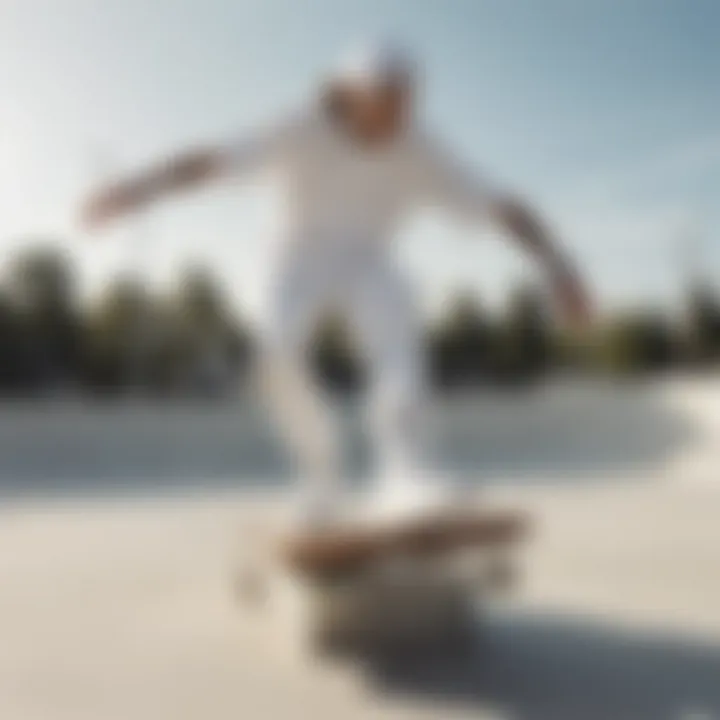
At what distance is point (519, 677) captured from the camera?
2.15 metres

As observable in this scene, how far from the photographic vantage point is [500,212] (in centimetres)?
247

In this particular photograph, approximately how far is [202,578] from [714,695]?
2.15 m

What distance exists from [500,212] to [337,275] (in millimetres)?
519

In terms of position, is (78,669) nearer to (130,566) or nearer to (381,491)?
(381,491)

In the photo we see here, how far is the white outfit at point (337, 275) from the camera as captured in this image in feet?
7.30

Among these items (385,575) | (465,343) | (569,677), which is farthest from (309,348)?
(465,343)

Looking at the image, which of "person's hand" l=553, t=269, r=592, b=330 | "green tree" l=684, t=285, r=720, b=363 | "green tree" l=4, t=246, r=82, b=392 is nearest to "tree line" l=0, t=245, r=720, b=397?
"green tree" l=4, t=246, r=82, b=392

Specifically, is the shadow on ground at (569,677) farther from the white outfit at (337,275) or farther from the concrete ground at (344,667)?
the white outfit at (337,275)

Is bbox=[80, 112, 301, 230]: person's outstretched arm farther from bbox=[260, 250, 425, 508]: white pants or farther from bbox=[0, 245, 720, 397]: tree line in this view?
bbox=[0, 245, 720, 397]: tree line

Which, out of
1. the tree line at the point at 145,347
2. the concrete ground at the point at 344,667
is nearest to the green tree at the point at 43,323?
the tree line at the point at 145,347

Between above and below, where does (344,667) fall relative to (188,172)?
below

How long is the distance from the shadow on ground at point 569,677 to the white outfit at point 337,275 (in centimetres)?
50

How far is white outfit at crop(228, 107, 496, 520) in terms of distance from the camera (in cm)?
222

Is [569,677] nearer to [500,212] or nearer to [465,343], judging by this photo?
[500,212]
